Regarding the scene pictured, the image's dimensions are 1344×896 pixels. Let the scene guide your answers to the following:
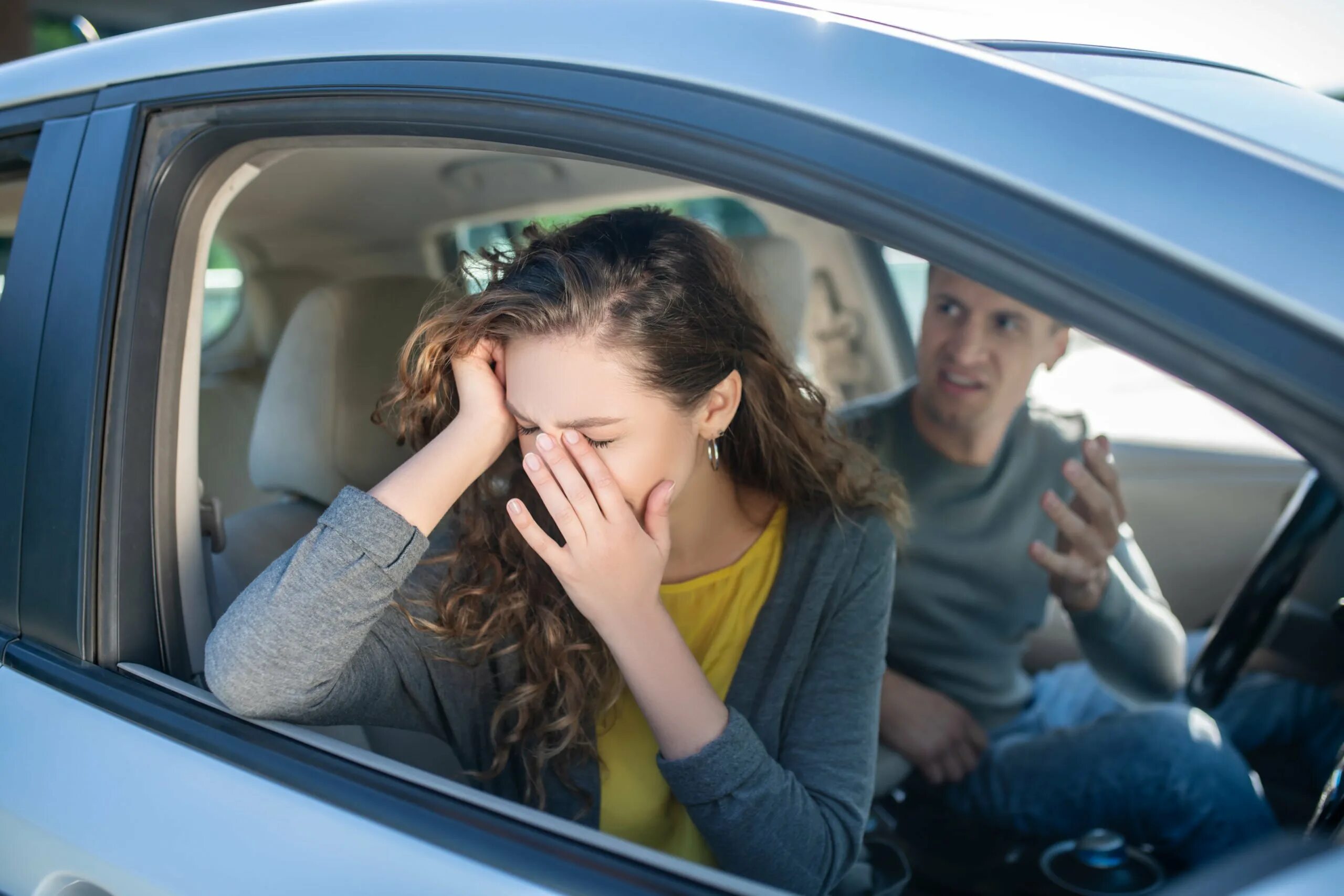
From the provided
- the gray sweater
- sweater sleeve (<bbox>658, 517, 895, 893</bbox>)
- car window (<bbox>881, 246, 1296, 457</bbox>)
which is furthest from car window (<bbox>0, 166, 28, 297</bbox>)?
car window (<bbox>881, 246, 1296, 457</bbox>)

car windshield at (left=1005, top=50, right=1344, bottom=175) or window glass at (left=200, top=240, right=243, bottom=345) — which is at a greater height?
car windshield at (left=1005, top=50, right=1344, bottom=175)

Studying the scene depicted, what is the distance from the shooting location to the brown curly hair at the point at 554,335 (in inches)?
48.4

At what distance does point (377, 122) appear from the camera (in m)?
0.97

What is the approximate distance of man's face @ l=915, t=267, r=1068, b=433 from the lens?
2031 millimetres

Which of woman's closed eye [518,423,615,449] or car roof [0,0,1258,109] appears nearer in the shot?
car roof [0,0,1258,109]

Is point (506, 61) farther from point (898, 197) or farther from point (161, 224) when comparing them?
point (161, 224)

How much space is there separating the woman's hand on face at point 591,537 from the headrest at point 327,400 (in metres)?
0.76

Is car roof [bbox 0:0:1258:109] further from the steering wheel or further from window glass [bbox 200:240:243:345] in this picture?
window glass [bbox 200:240:243:345]

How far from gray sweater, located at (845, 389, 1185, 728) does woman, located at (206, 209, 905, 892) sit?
2.20 feet

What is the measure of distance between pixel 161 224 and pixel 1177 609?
9.77 ft

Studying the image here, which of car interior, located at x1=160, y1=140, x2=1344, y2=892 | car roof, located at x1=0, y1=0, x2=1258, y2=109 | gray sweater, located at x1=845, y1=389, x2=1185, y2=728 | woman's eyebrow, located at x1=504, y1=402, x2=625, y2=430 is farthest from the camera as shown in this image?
gray sweater, located at x1=845, y1=389, x2=1185, y2=728

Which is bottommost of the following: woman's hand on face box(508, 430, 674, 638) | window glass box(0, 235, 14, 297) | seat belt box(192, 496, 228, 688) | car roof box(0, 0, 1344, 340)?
seat belt box(192, 496, 228, 688)

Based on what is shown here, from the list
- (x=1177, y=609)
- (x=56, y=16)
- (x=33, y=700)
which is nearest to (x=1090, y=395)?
(x=1177, y=609)

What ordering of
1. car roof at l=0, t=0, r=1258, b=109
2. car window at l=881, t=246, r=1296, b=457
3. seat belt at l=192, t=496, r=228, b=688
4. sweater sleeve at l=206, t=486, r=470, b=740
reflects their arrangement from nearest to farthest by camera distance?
car roof at l=0, t=0, r=1258, b=109
sweater sleeve at l=206, t=486, r=470, b=740
seat belt at l=192, t=496, r=228, b=688
car window at l=881, t=246, r=1296, b=457
